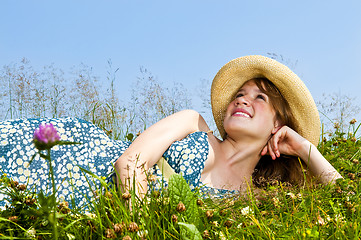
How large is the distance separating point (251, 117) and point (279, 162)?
0.69 meters

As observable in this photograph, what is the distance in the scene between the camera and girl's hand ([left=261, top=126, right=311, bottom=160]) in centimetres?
335

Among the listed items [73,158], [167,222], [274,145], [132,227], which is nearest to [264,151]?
[274,145]

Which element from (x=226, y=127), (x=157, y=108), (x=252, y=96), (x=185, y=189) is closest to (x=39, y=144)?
(x=185, y=189)

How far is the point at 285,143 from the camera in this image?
3447mm

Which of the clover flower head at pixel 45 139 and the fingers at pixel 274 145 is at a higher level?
the clover flower head at pixel 45 139

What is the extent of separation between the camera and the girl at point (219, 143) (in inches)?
116

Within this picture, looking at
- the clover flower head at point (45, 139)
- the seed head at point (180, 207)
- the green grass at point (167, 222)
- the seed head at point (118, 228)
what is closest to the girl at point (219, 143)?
the green grass at point (167, 222)

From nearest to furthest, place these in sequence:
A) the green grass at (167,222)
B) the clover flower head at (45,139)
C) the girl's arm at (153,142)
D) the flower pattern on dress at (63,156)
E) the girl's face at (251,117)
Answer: the clover flower head at (45,139)
the green grass at (167,222)
the girl's arm at (153,142)
the flower pattern on dress at (63,156)
the girl's face at (251,117)

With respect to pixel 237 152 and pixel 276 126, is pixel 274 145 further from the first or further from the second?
pixel 237 152

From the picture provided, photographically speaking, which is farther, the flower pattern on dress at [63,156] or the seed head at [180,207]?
the flower pattern on dress at [63,156]

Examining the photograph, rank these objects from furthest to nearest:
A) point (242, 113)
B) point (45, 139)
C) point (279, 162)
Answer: point (279, 162), point (242, 113), point (45, 139)

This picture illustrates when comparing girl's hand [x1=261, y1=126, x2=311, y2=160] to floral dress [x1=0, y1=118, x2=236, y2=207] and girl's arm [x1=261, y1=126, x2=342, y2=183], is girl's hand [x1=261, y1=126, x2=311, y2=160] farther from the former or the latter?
floral dress [x1=0, y1=118, x2=236, y2=207]

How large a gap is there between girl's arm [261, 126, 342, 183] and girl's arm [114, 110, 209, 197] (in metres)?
0.68

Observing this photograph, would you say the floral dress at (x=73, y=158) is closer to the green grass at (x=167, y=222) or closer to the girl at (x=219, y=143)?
the girl at (x=219, y=143)
